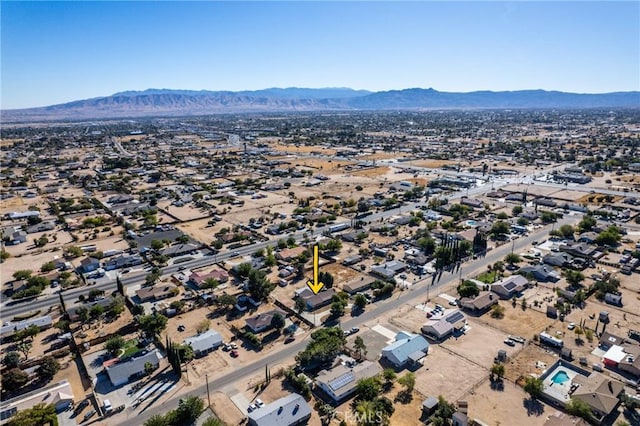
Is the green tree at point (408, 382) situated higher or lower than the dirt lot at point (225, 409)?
higher

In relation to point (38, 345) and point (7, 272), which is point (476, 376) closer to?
point (38, 345)

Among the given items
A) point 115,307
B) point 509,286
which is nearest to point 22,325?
point 115,307

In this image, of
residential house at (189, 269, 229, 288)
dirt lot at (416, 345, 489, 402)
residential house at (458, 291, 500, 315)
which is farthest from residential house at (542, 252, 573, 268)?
residential house at (189, 269, 229, 288)

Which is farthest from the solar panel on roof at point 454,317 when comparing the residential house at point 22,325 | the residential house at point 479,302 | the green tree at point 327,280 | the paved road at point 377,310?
the residential house at point 22,325

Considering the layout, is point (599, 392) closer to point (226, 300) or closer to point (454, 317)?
point (454, 317)

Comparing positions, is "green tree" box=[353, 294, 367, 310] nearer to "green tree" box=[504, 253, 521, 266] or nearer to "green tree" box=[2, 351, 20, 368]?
"green tree" box=[504, 253, 521, 266]

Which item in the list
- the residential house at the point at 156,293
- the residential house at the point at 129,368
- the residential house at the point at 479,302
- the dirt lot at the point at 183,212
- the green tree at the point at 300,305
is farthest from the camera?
the dirt lot at the point at 183,212

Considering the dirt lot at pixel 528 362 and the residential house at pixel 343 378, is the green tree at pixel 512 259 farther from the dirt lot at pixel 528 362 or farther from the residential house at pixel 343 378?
the residential house at pixel 343 378
